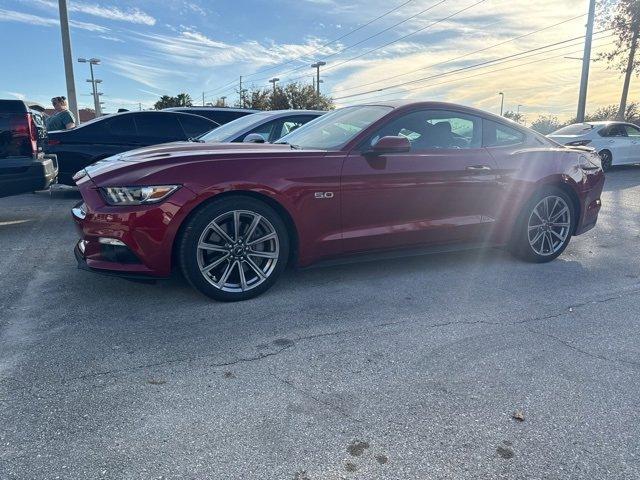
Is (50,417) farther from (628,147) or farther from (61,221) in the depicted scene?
(628,147)

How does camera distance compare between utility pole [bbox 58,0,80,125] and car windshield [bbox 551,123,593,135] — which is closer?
car windshield [bbox 551,123,593,135]

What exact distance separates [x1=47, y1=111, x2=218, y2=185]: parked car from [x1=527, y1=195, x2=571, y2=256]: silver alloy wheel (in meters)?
5.73

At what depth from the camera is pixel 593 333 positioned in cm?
323

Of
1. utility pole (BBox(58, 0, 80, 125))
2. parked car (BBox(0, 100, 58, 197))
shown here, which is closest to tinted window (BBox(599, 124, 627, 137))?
parked car (BBox(0, 100, 58, 197))

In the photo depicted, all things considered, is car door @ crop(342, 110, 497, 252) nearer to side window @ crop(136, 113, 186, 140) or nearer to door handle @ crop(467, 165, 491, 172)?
door handle @ crop(467, 165, 491, 172)

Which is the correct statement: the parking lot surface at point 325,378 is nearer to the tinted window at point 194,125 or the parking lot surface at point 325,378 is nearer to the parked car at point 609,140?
the tinted window at point 194,125

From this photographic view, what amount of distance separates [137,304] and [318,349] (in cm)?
147

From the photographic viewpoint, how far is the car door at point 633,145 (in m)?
13.6

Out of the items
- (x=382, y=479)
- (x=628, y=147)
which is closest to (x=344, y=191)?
(x=382, y=479)

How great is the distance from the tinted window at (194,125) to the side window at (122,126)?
2.67 ft

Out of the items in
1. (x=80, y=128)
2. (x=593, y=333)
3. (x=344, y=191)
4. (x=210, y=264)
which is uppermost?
(x=80, y=128)

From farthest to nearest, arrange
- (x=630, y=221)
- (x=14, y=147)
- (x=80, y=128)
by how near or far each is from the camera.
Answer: (x=80, y=128)
(x=630, y=221)
(x=14, y=147)

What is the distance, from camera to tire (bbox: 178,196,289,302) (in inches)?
133

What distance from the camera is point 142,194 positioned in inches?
129
